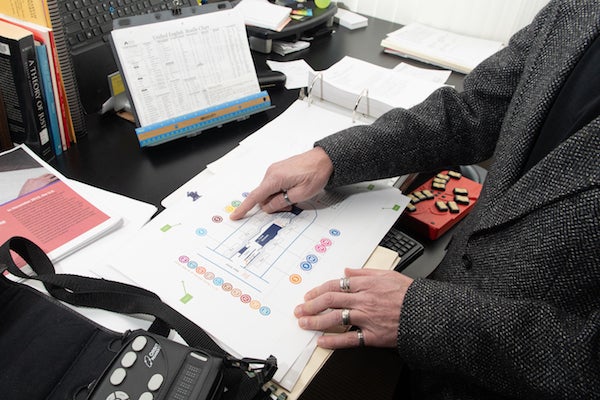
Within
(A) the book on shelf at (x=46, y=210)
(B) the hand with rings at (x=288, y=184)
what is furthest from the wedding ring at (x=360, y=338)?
(A) the book on shelf at (x=46, y=210)

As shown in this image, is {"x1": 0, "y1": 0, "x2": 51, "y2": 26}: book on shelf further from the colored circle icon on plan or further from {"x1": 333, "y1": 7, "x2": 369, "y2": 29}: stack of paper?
{"x1": 333, "y1": 7, "x2": 369, "y2": 29}: stack of paper

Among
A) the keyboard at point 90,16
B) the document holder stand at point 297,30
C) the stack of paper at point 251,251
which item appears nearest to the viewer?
the stack of paper at point 251,251

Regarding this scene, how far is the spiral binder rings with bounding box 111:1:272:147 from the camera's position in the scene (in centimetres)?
95

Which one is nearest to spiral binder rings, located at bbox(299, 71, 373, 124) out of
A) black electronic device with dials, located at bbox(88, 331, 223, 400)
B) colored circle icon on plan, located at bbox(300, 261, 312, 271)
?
colored circle icon on plan, located at bbox(300, 261, 312, 271)

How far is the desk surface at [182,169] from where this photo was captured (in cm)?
90

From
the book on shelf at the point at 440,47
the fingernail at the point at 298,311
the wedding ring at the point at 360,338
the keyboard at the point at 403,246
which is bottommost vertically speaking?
the keyboard at the point at 403,246

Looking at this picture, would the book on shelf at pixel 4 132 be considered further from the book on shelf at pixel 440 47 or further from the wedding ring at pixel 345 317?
the book on shelf at pixel 440 47

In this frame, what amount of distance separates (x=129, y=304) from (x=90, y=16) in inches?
32.4

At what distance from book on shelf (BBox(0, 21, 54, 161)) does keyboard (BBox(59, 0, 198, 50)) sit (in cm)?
24

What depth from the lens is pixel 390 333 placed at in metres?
0.65

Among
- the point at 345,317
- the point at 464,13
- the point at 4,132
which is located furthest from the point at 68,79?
the point at 464,13

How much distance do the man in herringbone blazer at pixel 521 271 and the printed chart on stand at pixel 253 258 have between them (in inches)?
1.4

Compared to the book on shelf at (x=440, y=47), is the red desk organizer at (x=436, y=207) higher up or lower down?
lower down

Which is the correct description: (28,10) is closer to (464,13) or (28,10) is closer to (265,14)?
(265,14)
